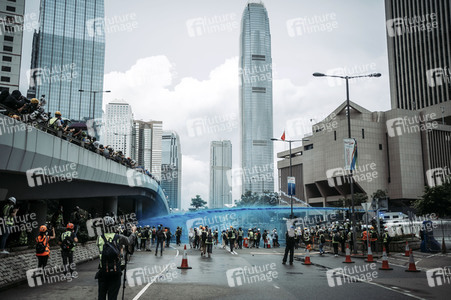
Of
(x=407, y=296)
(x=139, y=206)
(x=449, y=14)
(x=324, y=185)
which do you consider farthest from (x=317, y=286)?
(x=449, y=14)

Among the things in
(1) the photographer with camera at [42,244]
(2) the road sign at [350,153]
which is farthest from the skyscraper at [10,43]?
(1) the photographer with camera at [42,244]

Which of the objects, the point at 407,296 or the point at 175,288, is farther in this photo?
the point at 175,288

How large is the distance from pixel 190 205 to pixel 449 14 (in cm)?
12008

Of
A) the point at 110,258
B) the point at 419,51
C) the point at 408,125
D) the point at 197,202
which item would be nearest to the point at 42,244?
the point at 110,258

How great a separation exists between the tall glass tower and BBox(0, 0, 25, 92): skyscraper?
70.8 m

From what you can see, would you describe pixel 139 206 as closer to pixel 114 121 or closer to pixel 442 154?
pixel 442 154

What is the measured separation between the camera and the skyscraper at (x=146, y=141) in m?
144

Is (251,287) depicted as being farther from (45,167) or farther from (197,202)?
(197,202)

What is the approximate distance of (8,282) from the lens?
1129 centimetres

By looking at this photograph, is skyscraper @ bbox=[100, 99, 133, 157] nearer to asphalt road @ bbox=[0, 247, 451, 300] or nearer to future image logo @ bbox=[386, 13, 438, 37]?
future image logo @ bbox=[386, 13, 438, 37]

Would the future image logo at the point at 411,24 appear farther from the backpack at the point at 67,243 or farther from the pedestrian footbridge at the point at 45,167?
the backpack at the point at 67,243

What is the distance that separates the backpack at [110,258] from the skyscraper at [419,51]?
406 feet

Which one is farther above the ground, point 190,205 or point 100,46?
point 100,46

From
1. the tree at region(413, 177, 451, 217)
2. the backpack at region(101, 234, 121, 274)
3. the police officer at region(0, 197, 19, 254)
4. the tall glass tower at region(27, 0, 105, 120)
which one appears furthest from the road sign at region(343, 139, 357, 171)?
the tall glass tower at region(27, 0, 105, 120)
